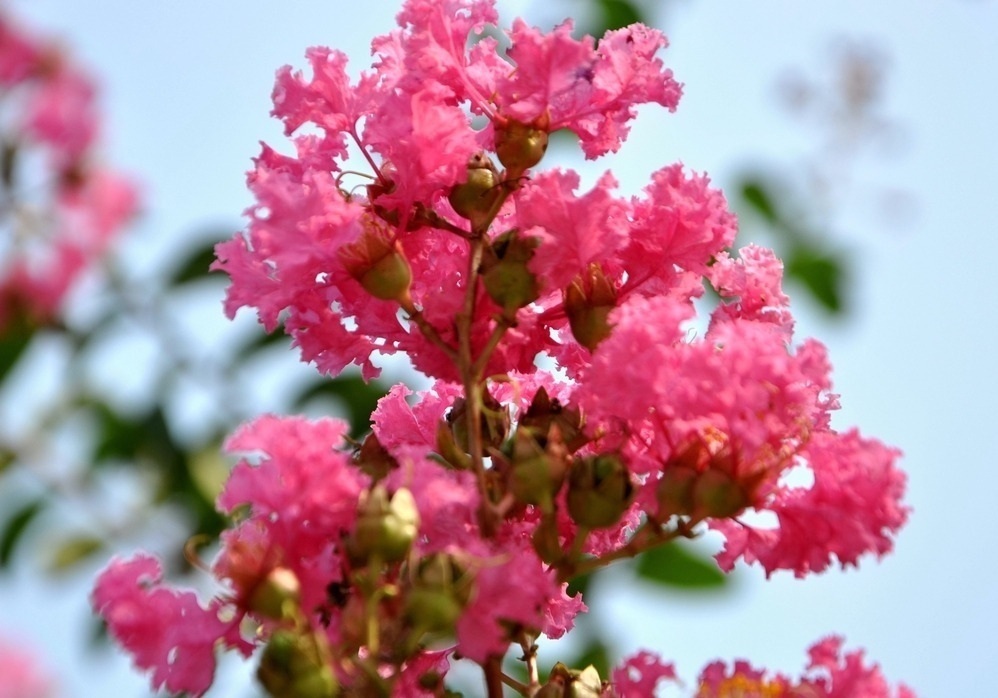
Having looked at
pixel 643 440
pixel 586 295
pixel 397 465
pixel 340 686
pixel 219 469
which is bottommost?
pixel 340 686

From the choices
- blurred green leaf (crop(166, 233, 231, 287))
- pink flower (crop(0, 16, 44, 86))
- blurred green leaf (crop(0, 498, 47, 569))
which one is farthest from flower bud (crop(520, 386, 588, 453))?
pink flower (crop(0, 16, 44, 86))

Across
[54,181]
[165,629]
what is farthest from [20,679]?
[165,629]

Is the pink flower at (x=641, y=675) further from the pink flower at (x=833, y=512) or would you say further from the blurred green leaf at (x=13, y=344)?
the blurred green leaf at (x=13, y=344)

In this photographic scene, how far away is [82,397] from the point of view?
3604mm

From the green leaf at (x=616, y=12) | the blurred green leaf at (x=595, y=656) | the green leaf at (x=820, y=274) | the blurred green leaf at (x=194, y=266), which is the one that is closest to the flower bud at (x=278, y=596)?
the blurred green leaf at (x=595, y=656)

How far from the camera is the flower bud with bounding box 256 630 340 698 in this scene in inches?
39.1

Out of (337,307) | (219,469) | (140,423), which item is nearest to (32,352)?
(140,423)

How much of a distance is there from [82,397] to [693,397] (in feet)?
9.05

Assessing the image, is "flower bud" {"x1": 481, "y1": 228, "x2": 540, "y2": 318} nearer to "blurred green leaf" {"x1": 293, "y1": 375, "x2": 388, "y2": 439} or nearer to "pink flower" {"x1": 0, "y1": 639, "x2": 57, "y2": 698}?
"blurred green leaf" {"x1": 293, "y1": 375, "x2": 388, "y2": 439}

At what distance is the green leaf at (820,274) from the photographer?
3.40 meters

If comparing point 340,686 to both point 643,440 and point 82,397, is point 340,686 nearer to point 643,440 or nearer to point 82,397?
point 643,440

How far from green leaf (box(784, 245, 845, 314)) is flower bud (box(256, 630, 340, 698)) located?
2.57m

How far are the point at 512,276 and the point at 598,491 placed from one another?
0.21 meters

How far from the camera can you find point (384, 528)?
103 cm
